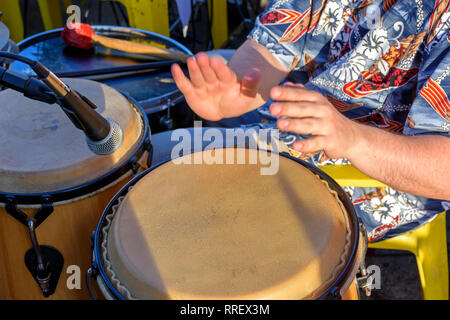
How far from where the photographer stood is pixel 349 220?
31.5 inches

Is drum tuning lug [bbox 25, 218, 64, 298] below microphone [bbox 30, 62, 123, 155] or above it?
below

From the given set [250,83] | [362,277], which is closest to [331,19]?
[250,83]

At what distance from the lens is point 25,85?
2.22 ft

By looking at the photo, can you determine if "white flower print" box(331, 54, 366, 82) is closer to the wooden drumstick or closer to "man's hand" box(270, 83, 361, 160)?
"man's hand" box(270, 83, 361, 160)

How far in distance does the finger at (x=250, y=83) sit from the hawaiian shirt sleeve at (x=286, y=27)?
26cm

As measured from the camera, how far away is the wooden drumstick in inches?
58.6

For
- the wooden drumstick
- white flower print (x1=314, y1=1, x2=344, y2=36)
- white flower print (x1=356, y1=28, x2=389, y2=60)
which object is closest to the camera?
white flower print (x1=356, y1=28, x2=389, y2=60)

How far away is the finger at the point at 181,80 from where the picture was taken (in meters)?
0.94

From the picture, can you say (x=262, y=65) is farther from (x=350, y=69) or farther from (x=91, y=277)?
(x=91, y=277)

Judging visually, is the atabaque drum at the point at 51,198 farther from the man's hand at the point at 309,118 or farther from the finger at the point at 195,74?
the man's hand at the point at 309,118

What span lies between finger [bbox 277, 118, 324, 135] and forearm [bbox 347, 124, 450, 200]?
12 centimetres

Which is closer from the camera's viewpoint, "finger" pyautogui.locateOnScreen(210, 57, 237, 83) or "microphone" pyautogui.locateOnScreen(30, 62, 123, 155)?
"microphone" pyautogui.locateOnScreen(30, 62, 123, 155)

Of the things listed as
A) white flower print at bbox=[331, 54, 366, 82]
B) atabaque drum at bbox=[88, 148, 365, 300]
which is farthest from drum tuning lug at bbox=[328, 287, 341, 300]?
white flower print at bbox=[331, 54, 366, 82]

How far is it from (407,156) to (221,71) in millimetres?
422
